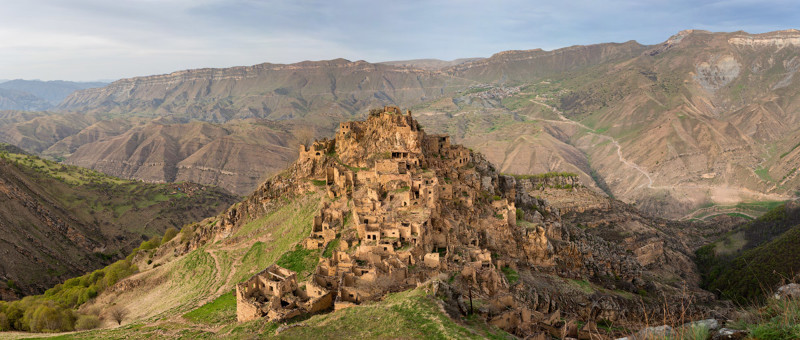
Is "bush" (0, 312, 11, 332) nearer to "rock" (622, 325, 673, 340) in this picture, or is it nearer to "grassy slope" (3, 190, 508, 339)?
→ "grassy slope" (3, 190, 508, 339)

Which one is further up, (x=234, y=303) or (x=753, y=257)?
(x=234, y=303)

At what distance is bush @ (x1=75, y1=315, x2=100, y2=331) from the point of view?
61181mm

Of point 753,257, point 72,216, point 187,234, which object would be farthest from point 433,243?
point 72,216

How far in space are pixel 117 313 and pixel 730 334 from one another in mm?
73793

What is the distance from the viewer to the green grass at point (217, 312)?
45.4 metres

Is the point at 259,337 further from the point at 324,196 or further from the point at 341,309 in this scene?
the point at 324,196

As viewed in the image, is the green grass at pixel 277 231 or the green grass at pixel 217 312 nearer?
the green grass at pixel 217 312

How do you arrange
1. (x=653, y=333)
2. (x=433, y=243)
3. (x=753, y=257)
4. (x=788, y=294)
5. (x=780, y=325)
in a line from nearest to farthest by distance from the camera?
(x=780, y=325) → (x=653, y=333) → (x=788, y=294) → (x=433, y=243) → (x=753, y=257)

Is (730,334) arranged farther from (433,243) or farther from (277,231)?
(277,231)

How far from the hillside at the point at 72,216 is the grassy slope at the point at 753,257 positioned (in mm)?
133065

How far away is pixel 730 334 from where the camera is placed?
14.1m

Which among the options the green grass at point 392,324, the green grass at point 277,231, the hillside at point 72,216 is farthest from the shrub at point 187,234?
the green grass at point 392,324

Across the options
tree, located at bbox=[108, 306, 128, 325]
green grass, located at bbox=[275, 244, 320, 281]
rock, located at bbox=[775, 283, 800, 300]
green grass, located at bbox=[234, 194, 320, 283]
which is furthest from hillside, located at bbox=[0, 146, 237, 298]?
rock, located at bbox=[775, 283, 800, 300]

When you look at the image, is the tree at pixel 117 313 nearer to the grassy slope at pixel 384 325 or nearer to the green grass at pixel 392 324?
the grassy slope at pixel 384 325
